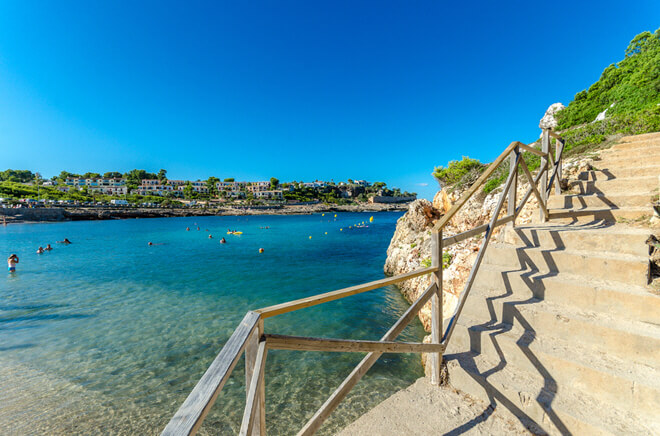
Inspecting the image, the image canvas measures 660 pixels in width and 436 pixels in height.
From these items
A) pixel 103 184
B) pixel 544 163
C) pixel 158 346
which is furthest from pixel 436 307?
pixel 103 184

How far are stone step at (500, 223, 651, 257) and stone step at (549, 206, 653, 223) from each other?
10.1 inches

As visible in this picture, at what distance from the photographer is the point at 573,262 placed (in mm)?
3543

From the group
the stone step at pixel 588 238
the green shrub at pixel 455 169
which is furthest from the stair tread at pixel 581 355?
the green shrub at pixel 455 169

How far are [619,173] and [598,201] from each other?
5.09 ft

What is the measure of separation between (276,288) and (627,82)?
24382 millimetres

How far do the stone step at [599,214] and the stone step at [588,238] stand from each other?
10.1 inches

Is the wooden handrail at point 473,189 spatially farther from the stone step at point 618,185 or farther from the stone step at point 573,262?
the stone step at point 618,185

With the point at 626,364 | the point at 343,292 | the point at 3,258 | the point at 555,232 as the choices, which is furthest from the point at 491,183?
the point at 3,258

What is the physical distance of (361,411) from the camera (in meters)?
4.84

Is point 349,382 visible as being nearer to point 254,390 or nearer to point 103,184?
point 254,390

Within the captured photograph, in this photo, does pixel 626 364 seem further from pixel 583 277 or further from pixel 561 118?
pixel 561 118

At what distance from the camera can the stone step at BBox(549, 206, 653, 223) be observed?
4.37 m

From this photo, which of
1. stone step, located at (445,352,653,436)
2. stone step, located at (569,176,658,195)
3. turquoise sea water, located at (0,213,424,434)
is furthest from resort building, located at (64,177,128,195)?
stone step, located at (569,176,658,195)

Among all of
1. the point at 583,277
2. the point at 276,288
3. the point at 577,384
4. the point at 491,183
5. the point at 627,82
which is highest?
the point at 627,82
